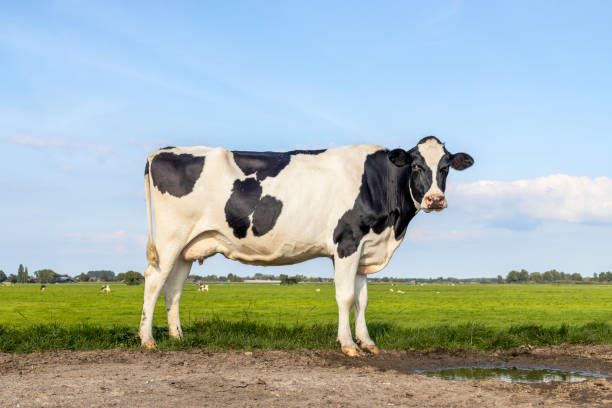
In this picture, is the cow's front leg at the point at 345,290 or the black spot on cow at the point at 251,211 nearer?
the cow's front leg at the point at 345,290

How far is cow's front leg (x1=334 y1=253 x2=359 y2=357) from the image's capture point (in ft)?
31.2

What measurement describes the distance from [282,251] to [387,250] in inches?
73.2

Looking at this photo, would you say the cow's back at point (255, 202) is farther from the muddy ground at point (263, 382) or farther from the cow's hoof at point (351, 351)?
the muddy ground at point (263, 382)

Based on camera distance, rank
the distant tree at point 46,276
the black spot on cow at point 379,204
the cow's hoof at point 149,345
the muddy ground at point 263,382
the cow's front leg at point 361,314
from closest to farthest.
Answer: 1. the muddy ground at point 263,382
2. the cow's hoof at point 149,345
3. the black spot on cow at point 379,204
4. the cow's front leg at point 361,314
5. the distant tree at point 46,276

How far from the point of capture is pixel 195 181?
33.3ft

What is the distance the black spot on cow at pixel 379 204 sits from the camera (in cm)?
974

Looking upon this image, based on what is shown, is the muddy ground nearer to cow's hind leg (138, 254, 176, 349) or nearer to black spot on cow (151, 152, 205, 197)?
cow's hind leg (138, 254, 176, 349)

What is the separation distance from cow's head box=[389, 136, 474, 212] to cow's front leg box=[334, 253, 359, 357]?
1.50 m

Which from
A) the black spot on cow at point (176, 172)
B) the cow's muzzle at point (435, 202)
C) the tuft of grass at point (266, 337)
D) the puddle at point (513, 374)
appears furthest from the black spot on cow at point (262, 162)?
the puddle at point (513, 374)

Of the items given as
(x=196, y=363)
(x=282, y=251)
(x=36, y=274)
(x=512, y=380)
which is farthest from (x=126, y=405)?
(x=36, y=274)

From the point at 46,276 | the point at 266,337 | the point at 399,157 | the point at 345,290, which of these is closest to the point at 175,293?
the point at 266,337

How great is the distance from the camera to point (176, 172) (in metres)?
10.3

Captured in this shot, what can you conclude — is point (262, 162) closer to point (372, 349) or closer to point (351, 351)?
point (351, 351)

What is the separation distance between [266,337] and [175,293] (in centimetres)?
182
